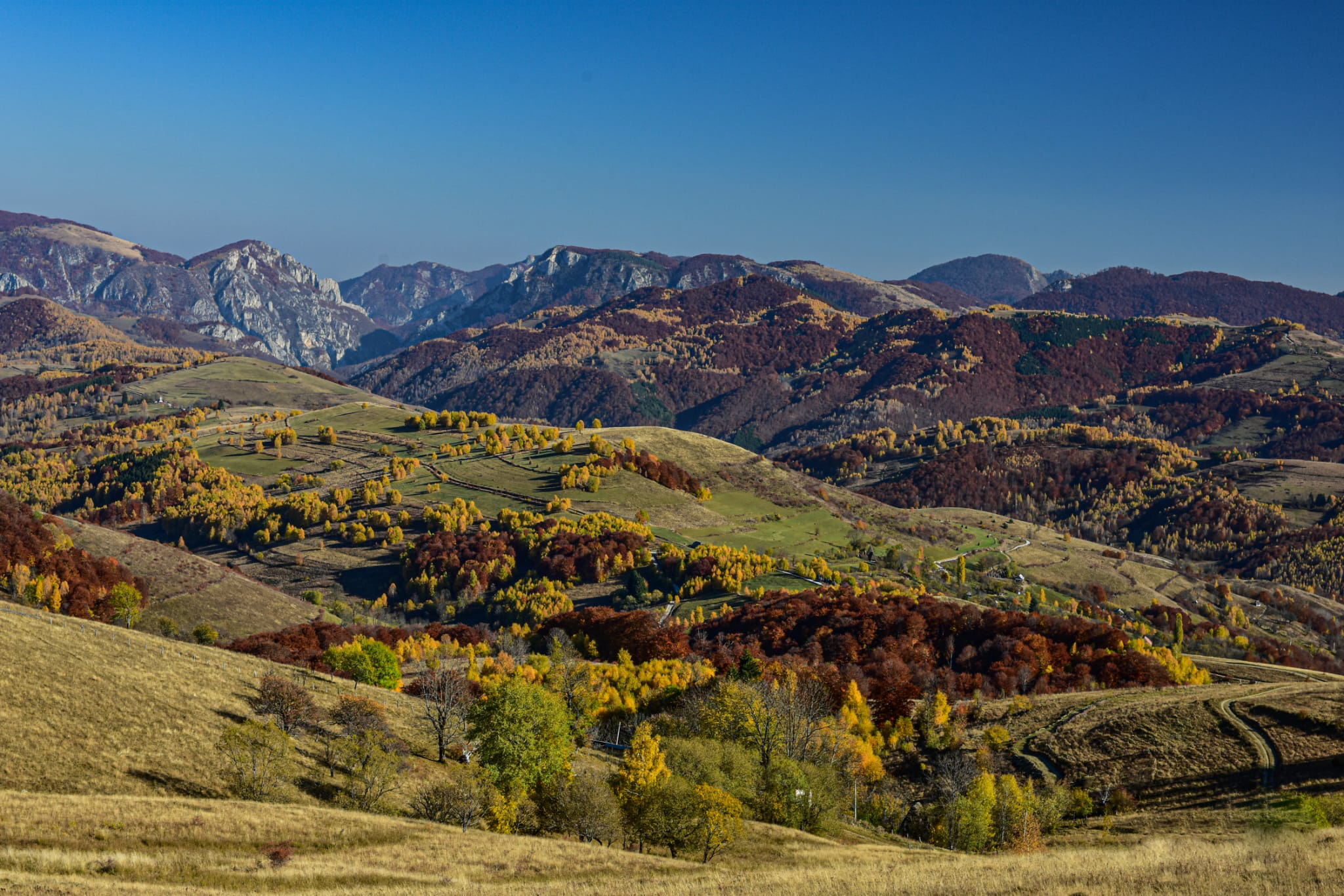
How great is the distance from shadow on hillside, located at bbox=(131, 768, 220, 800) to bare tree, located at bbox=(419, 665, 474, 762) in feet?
69.3

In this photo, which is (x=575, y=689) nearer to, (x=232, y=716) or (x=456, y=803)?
(x=232, y=716)

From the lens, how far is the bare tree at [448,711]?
7969 centimetres

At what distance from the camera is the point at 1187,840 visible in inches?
2282

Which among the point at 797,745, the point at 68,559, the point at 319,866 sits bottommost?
the point at 68,559

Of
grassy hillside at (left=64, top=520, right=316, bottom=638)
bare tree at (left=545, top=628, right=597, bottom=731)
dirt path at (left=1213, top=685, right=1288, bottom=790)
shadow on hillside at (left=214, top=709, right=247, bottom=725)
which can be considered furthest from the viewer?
grassy hillside at (left=64, top=520, right=316, bottom=638)

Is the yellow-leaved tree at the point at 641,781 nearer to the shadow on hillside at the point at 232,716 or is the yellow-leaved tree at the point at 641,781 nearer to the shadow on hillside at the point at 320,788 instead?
the shadow on hillside at the point at 320,788

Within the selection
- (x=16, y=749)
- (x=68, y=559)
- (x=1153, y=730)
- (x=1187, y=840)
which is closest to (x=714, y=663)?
(x=1153, y=730)

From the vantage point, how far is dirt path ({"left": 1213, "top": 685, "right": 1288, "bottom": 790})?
81562 mm

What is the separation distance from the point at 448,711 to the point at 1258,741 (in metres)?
75.9

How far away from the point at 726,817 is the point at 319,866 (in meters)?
26.2

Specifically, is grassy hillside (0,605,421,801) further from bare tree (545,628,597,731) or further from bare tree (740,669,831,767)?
bare tree (740,669,831,767)

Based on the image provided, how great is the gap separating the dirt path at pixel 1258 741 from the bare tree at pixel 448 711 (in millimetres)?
70045

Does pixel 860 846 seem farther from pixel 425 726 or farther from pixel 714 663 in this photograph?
pixel 714 663

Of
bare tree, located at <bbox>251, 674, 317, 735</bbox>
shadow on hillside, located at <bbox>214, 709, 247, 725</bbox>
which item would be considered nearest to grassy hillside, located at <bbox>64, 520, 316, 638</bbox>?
bare tree, located at <bbox>251, 674, 317, 735</bbox>
